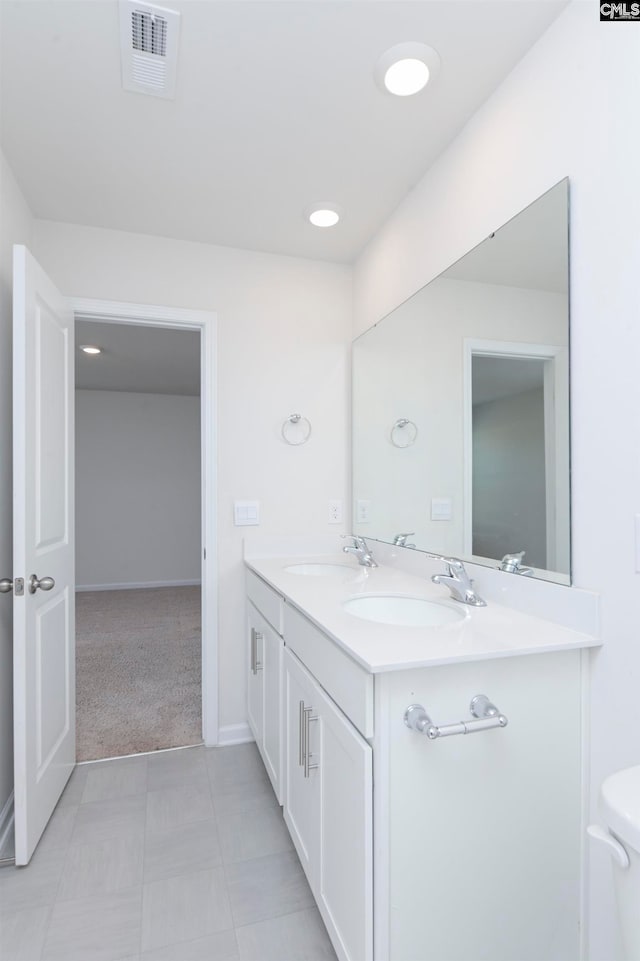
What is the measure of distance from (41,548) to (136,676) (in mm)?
1814

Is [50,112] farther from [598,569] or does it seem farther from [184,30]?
[598,569]

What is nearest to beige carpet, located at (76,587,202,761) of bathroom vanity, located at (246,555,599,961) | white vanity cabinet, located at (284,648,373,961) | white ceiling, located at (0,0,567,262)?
white vanity cabinet, located at (284,648,373,961)

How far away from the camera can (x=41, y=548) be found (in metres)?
1.80

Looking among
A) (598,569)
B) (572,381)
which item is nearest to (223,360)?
(572,381)

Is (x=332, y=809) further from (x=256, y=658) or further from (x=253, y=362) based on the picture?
(x=253, y=362)

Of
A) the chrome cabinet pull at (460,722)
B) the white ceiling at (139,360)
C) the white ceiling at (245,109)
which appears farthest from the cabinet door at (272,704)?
the white ceiling at (139,360)

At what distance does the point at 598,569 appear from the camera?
116 cm

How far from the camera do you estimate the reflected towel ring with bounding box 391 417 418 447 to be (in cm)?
211

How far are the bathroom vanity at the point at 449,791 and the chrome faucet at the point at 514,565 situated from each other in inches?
4.9

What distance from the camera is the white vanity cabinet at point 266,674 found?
177 centimetres

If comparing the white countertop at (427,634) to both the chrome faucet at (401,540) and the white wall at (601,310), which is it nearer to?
the white wall at (601,310)

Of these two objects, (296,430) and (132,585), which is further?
(132,585)

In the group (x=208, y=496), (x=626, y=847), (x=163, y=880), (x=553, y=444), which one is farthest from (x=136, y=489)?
(x=626, y=847)

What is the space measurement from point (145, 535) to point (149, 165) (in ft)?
16.6
